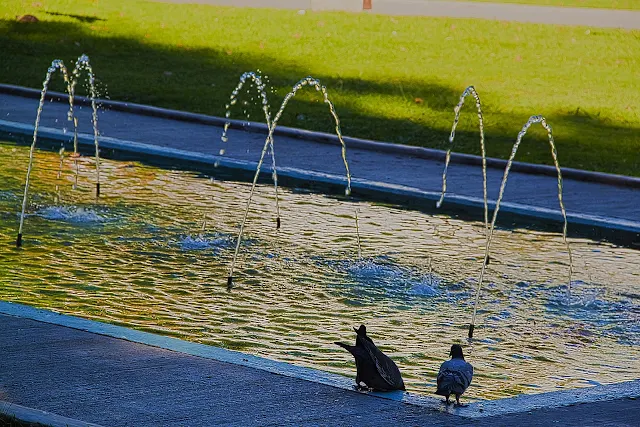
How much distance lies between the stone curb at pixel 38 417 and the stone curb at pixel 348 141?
28.7ft

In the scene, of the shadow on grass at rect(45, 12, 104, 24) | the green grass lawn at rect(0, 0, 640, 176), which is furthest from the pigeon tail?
the shadow on grass at rect(45, 12, 104, 24)

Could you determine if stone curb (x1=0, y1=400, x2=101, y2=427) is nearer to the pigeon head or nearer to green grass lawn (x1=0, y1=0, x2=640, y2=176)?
the pigeon head

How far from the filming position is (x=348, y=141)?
14812 millimetres

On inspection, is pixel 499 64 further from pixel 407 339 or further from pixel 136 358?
pixel 136 358

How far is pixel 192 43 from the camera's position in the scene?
77.9ft

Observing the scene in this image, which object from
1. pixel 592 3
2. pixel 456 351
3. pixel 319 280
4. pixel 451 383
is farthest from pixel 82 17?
→ pixel 451 383

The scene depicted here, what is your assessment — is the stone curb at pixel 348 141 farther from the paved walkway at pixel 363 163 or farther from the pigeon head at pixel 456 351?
the pigeon head at pixel 456 351

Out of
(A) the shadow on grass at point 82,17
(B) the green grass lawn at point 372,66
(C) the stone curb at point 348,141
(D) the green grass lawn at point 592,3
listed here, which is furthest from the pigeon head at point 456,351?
A: (D) the green grass lawn at point 592,3

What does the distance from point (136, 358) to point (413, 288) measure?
10.2 ft

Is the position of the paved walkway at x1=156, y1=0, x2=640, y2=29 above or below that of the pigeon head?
above

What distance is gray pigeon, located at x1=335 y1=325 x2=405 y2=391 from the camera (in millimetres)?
6172

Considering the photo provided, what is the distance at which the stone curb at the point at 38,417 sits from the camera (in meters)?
5.38

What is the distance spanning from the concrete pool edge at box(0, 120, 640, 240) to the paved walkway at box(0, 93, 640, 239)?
0.31ft

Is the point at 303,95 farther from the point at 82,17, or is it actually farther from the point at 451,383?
the point at 451,383
